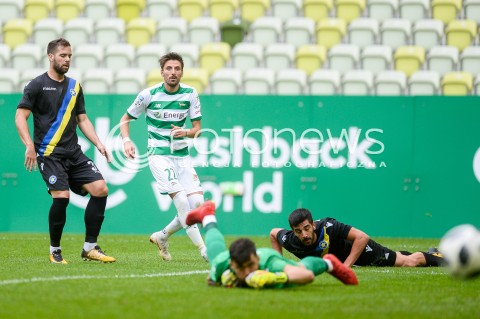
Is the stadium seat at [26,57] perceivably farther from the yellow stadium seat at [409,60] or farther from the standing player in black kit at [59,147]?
the standing player in black kit at [59,147]

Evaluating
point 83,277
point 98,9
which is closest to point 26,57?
point 98,9

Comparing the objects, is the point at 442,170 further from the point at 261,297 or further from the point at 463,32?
the point at 261,297

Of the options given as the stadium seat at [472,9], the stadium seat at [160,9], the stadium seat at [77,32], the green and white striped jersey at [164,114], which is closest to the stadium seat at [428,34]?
the stadium seat at [472,9]

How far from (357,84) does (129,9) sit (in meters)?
5.86

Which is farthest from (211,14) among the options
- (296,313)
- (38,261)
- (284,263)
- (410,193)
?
(296,313)

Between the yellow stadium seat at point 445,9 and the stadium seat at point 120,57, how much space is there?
6368 millimetres

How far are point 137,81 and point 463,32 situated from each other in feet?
21.9

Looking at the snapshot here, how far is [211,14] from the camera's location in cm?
2077

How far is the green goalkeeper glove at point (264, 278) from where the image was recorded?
7680mm

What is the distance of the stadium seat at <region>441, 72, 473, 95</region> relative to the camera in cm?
1791

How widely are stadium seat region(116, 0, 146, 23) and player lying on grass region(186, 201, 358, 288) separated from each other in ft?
44.2


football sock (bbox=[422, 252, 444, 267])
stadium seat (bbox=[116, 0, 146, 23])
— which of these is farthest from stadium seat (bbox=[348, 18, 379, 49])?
football sock (bbox=[422, 252, 444, 267])

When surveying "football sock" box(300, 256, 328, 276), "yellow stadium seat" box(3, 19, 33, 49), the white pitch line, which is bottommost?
the white pitch line

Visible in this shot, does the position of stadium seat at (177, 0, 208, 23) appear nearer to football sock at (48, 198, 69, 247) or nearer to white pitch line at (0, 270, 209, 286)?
football sock at (48, 198, 69, 247)
